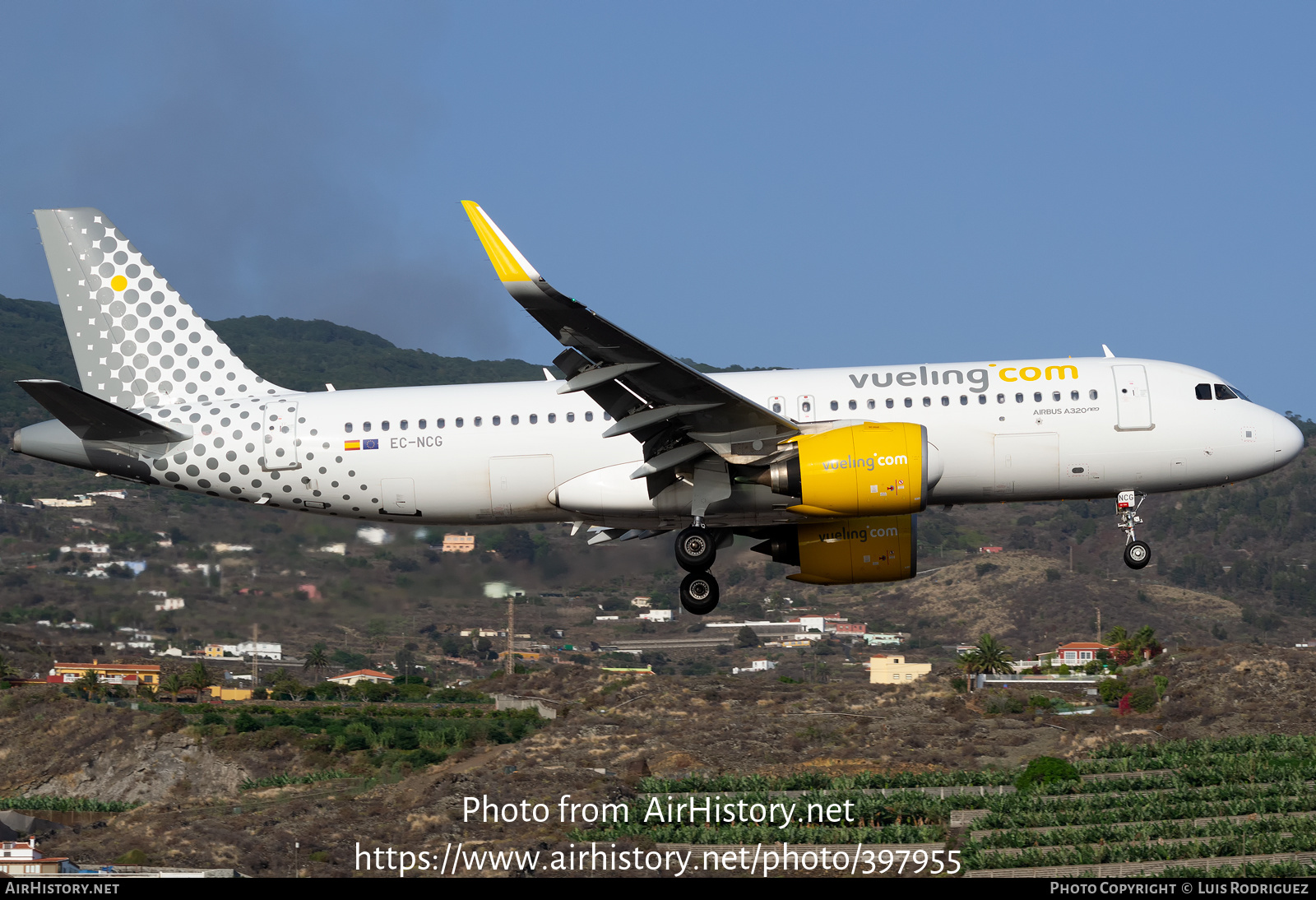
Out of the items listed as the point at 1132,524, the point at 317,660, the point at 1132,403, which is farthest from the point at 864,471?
the point at 317,660

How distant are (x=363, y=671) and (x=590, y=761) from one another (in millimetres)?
25582

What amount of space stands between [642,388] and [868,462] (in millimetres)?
4254

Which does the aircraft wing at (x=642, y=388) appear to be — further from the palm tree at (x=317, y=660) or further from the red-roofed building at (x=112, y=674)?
the red-roofed building at (x=112, y=674)

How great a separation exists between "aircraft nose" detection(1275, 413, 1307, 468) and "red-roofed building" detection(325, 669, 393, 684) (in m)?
71.2

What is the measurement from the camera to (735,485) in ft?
81.3

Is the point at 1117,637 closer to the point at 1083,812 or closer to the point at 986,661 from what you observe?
the point at 986,661

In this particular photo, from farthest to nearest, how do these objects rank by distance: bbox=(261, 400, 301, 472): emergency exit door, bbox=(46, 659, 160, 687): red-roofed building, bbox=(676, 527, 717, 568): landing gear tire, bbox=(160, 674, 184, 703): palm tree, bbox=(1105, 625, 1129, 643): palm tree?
bbox=(1105, 625, 1129, 643): palm tree → bbox=(160, 674, 184, 703): palm tree → bbox=(46, 659, 160, 687): red-roofed building → bbox=(261, 400, 301, 472): emergency exit door → bbox=(676, 527, 717, 568): landing gear tire

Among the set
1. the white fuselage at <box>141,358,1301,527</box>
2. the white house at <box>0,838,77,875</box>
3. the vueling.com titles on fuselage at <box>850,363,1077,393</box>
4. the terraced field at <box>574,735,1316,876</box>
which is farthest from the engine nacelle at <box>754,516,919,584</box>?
the white house at <box>0,838,77,875</box>

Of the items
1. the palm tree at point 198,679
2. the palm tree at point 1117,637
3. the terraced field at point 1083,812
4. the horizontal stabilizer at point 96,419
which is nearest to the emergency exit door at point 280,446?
the horizontal stabilizer at point 96,419

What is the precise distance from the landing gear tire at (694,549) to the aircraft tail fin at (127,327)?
29.7 ft

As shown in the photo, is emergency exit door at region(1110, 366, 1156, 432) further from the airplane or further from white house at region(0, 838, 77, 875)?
white house at region(0, 838, 77, 875)

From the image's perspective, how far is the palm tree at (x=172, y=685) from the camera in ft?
293

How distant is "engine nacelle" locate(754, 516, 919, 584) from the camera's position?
26719mm

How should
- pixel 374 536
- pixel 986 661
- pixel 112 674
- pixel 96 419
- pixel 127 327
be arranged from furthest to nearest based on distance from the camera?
1. pixel 986 661
2. pixel 112 674
3. pixel 374 536
4. pixel 127 327
5. pixel 96 419
